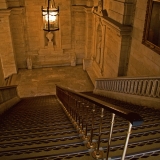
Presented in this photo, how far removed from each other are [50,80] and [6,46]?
316 centimetres

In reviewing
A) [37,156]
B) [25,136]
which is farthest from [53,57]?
[37,156]

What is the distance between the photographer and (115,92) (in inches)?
278

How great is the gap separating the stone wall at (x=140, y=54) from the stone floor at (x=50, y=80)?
451cm

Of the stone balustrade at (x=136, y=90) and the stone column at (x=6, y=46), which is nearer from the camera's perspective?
the stone balustrade at (x=136, y=90)

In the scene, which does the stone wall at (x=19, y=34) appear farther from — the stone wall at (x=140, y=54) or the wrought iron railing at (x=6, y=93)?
the stone wall at (x=140, y=54)

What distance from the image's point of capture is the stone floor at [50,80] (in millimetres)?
11242

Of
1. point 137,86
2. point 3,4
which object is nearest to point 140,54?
point 137,86

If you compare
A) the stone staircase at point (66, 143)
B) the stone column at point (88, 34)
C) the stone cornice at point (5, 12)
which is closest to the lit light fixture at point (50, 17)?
the stone staircase at point (66, 143)

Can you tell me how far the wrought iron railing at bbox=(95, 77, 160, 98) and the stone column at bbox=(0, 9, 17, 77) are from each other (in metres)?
6.65

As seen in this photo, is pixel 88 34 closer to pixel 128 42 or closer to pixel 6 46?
pixel 6 46

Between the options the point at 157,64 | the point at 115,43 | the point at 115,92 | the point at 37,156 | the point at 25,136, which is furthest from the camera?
the point at 115,43

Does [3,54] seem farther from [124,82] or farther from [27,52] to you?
[124,82]

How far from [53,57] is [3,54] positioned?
10.6 feet

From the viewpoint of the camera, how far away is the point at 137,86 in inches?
219
